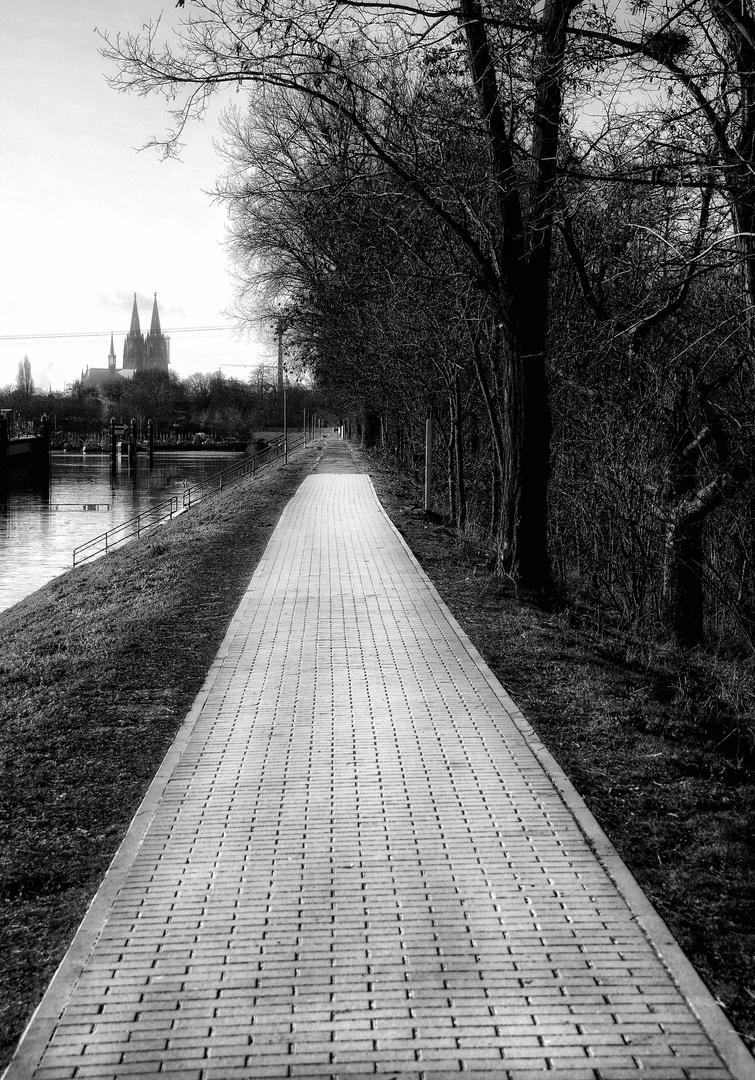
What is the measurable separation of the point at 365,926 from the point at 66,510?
44.3m

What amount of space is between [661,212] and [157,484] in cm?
5872

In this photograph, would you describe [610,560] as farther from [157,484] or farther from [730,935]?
[157,484]

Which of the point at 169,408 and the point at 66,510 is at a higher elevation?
the point at 169,408

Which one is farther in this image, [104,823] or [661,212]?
[661,212]

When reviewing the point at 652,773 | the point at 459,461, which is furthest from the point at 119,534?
the point at 652,773

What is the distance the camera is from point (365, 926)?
4184 millimetres

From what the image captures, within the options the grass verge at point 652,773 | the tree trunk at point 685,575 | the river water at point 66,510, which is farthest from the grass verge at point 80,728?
the river water at point 66,510

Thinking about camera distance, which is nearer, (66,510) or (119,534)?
(119,534)

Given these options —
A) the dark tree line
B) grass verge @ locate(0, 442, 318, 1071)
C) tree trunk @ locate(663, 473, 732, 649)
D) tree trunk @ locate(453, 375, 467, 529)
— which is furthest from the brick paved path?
the dark tree line

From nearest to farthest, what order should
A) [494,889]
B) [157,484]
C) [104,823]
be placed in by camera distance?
1. [494,889]
2. [104,823]
3. [157,484]

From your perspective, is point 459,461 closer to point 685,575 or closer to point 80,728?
point 685,575

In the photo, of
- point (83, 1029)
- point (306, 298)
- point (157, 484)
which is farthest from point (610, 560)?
point (157, 484)

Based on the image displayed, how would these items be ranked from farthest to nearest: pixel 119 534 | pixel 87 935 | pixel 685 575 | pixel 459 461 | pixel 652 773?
pixel 119 534
pixel 459 461
pixel 685 575
pixel 652 773
pixel 87 935

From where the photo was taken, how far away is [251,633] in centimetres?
984
